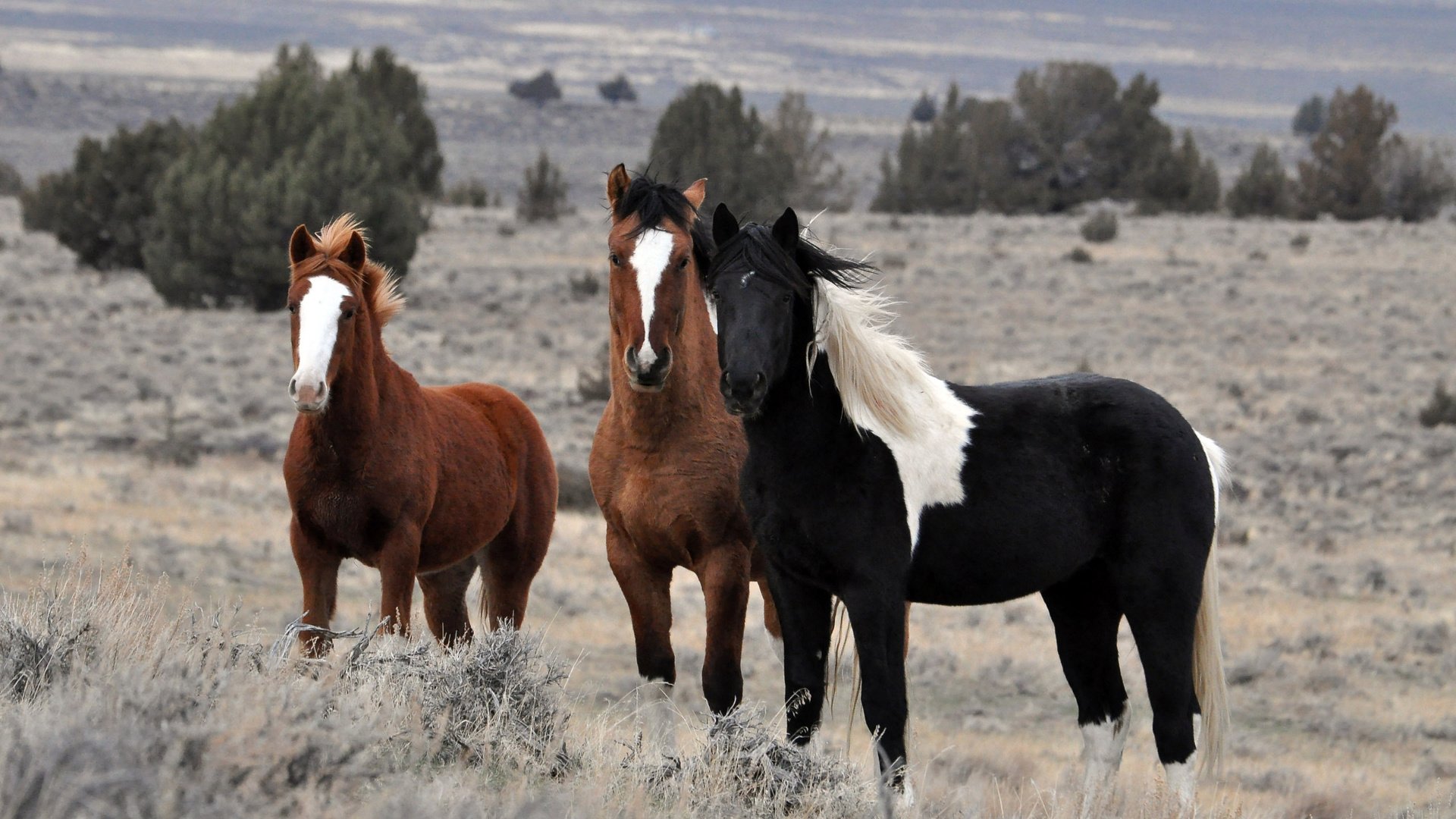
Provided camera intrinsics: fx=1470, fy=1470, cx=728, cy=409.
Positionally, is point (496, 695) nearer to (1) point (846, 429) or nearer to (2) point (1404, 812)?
(1) point (846, 429)

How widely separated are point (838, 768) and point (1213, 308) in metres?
25.7

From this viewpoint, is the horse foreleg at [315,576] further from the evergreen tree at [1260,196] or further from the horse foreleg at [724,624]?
the evergreen tree at [1260,196]

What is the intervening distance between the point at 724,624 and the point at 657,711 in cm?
43

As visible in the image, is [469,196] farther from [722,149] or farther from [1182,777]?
[1182,777]

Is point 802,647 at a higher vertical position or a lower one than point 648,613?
higher

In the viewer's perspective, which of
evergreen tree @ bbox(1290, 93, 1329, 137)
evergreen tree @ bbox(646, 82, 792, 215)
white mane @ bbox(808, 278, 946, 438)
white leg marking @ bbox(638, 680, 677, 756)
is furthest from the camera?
evergreen tree @ bbox(1290, 93, 1329, 137)

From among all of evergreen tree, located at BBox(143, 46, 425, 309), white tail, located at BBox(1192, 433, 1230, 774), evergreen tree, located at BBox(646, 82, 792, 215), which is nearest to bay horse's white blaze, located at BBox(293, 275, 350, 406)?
white tail, located at BBox(1192, 433, 1230, 774)

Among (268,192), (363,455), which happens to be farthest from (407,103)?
(363,455)

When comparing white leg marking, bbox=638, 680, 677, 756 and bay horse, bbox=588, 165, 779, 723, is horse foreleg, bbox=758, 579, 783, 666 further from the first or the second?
white leg marking, bbox=638, 680, 677, 756

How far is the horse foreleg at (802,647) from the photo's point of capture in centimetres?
474

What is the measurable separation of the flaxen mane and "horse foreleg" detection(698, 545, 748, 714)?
1579mm

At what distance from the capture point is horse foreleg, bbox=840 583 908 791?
14.8 ft

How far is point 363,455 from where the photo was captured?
556cm

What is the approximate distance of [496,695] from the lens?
4723mm
